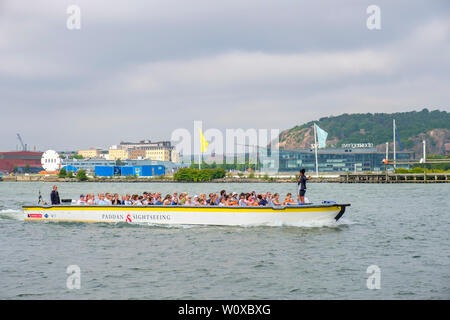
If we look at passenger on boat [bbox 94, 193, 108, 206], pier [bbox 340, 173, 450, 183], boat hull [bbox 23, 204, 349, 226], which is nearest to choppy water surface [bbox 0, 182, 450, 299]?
boat hull [bbox 23, 204, 349, 226]

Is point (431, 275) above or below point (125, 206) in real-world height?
below

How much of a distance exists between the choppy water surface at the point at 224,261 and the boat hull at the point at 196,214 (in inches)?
19.2

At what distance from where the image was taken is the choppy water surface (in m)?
16.5

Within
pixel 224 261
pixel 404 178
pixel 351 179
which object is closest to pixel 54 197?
pixel 224 261

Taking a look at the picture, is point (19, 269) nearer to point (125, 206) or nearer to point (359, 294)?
point (125, 206)

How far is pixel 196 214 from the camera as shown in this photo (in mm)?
28250

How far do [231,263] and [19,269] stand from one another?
856cm

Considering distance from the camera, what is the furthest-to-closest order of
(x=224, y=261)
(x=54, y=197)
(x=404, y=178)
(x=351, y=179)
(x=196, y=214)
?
(x=351, y=179) < (x=404, y=178) < (x=54, y=197) < (x=196, y=214) < (x=224, y=261)

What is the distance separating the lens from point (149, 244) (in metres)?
24.9

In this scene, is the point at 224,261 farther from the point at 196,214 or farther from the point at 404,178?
the point at 404,178

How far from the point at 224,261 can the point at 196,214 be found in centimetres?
762

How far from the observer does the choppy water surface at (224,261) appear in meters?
16.5

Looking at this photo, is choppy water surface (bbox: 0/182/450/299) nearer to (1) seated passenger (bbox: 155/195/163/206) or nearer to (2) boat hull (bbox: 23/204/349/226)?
(2) boat hull (bbox: 23/204/349/226)
